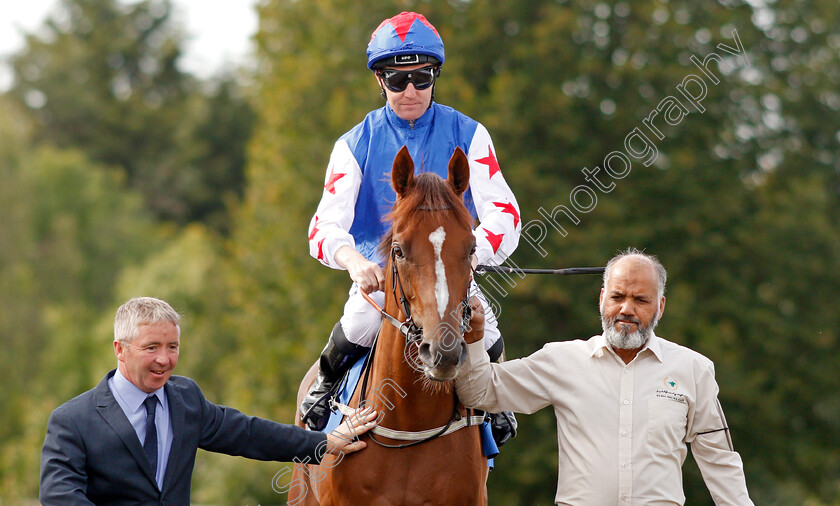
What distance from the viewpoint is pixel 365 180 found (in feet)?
16.7

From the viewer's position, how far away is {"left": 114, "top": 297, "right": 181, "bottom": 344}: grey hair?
12.9ft

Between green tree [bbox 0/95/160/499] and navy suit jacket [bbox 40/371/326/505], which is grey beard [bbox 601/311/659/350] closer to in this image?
navy suit jacket [bbox 40/371/326/505]

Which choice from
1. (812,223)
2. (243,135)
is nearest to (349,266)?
(812,223)

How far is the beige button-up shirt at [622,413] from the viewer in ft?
13.5

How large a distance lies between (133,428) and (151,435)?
102mm

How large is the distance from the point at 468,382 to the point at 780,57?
15193 millimetres

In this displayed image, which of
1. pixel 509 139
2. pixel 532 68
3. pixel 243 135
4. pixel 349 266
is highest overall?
pixel 243 135

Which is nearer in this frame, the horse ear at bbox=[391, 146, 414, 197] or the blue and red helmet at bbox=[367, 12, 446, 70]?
the horse ear at bbox=[391, 146, 414, 197]

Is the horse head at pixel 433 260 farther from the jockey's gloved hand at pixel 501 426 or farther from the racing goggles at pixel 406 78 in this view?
the jockey's gloved hand at pixel 501 426

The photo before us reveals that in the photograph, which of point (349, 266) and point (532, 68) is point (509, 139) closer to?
point (532, 68)

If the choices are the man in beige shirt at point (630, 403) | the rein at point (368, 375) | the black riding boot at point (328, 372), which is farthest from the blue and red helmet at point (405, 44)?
the man in beige shirt at point (630, 403)

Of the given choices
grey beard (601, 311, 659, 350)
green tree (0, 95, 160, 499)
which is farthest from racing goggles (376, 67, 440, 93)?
green tree (0, 95, 160, 499)

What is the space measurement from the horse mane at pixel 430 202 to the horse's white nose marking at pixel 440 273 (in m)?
0.11

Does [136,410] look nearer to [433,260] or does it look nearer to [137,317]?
[137,317]
